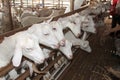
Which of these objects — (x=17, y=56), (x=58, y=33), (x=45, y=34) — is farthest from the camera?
(x=58, y=33)

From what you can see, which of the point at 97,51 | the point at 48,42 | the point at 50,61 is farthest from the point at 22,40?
the point at 97,51

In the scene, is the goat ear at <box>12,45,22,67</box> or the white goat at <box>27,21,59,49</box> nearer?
the goat ear at <box>12,45,22,67</box>

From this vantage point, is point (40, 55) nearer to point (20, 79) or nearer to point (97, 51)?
point (20, 79)

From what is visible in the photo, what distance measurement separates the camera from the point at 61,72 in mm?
4109

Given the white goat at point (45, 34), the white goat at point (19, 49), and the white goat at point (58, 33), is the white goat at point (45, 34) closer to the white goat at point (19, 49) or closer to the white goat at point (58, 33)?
the white goat at point (58, 33)

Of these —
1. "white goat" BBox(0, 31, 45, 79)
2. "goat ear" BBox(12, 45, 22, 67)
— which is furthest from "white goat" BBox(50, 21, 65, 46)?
"goat ear" BBox(12, 45, 22, 67)

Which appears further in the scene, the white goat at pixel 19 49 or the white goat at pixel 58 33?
the white goat at pixel 58 33

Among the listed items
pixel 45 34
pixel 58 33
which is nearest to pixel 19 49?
pixel 45 34

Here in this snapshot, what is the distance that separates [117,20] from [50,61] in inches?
128

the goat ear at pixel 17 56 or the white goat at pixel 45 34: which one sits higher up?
the white goat at pixel 45 34

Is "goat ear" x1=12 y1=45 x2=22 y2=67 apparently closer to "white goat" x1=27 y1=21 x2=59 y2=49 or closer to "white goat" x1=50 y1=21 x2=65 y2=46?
"white goat" x1=27 y1=21 x2=59 y2=49

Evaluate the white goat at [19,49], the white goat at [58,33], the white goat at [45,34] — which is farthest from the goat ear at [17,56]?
the white goat at [58,33]

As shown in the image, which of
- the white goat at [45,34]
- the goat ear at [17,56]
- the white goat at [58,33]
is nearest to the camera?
the goat ear at [17,56]

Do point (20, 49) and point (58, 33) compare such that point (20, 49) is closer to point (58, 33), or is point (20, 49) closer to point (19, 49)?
point (19, 49)
